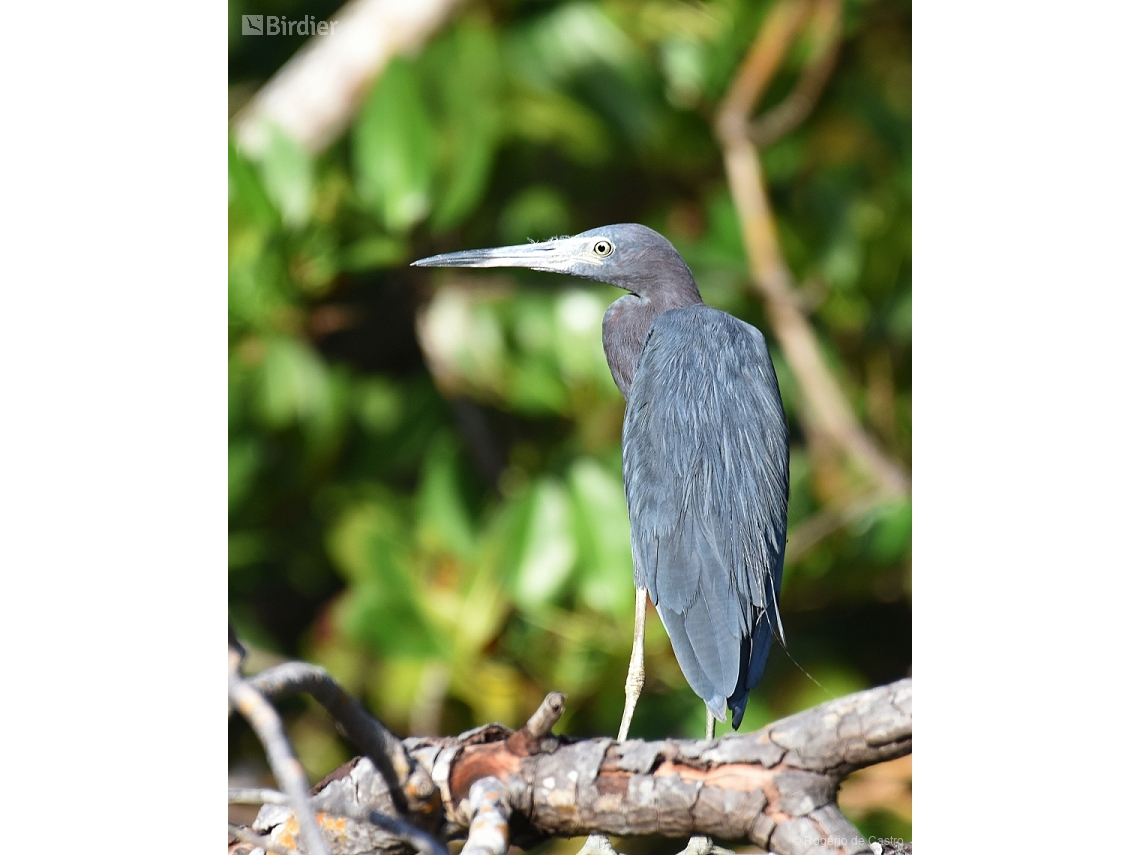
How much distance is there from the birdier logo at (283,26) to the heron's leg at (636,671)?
2.81ft

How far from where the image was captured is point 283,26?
1482 mm

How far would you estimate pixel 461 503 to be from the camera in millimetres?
1735

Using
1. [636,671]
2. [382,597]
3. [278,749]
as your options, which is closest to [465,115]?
[382,597]

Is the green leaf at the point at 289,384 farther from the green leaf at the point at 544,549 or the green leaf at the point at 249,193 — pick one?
the green leaf at the point at 544,549

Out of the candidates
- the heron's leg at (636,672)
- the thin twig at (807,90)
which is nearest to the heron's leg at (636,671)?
the heron's leg at (636,672)

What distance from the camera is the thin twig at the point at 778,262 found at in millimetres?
1621

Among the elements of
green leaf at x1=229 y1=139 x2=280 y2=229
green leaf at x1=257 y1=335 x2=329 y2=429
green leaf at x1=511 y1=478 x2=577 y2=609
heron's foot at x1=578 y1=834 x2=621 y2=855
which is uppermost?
green leaf at x1=229 y1=139 x2=280 y2=229

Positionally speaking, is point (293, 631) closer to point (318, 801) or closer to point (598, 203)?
point (318, 801)

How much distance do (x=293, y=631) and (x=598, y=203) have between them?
779 mm

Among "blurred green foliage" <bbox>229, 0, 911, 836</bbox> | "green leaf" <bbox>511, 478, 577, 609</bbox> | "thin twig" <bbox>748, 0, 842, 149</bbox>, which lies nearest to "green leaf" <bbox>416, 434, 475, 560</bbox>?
"blurred green foliage" <bbox>229, 0, 911, 836</bbox>

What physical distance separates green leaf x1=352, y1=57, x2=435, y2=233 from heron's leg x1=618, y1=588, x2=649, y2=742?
656 millimetres

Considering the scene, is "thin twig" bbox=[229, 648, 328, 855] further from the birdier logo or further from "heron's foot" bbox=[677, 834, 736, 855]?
the birdier logo

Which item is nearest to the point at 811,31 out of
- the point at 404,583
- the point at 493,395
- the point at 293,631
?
the point at 493,395

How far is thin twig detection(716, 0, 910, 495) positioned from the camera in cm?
162
